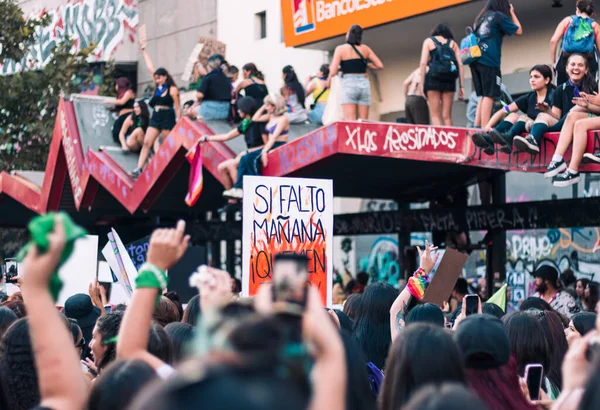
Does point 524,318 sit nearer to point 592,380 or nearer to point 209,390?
point 592,380

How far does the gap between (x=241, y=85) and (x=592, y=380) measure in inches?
535

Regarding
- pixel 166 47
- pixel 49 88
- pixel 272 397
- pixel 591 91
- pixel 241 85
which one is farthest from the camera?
pixel 166 47

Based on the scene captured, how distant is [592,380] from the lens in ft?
9.50

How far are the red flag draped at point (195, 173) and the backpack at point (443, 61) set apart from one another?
3.89m

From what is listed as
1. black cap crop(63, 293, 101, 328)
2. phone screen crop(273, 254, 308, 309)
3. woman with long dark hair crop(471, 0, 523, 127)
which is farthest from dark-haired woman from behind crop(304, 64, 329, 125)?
phone screen crop(273, 254, 308, 309)

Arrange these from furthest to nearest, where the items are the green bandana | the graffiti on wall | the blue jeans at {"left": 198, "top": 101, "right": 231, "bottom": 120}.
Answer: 1. the graffiti on wall
2. the blue jeans at {"left": 198, "top": 101, "right": 231, "bottom": 120}
3. the green bandana

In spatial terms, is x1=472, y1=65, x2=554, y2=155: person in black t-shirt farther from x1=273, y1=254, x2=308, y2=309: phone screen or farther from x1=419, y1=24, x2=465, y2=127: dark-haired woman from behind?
x1=273, y1=254, x2=308, y2=309: phone screen

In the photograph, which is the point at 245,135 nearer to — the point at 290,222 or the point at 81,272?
the point at 81,272

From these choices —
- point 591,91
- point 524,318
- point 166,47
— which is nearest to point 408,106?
point 591,91

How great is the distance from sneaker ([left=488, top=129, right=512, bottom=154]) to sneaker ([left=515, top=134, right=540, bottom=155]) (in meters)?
0.26

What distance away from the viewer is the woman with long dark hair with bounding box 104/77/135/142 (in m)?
19.1

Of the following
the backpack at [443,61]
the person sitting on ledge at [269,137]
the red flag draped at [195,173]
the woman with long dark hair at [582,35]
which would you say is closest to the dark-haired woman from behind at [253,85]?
the red flag draped at [195,173]

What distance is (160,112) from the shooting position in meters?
17.6

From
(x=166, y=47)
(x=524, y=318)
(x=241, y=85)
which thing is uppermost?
(x=166, y=47)
